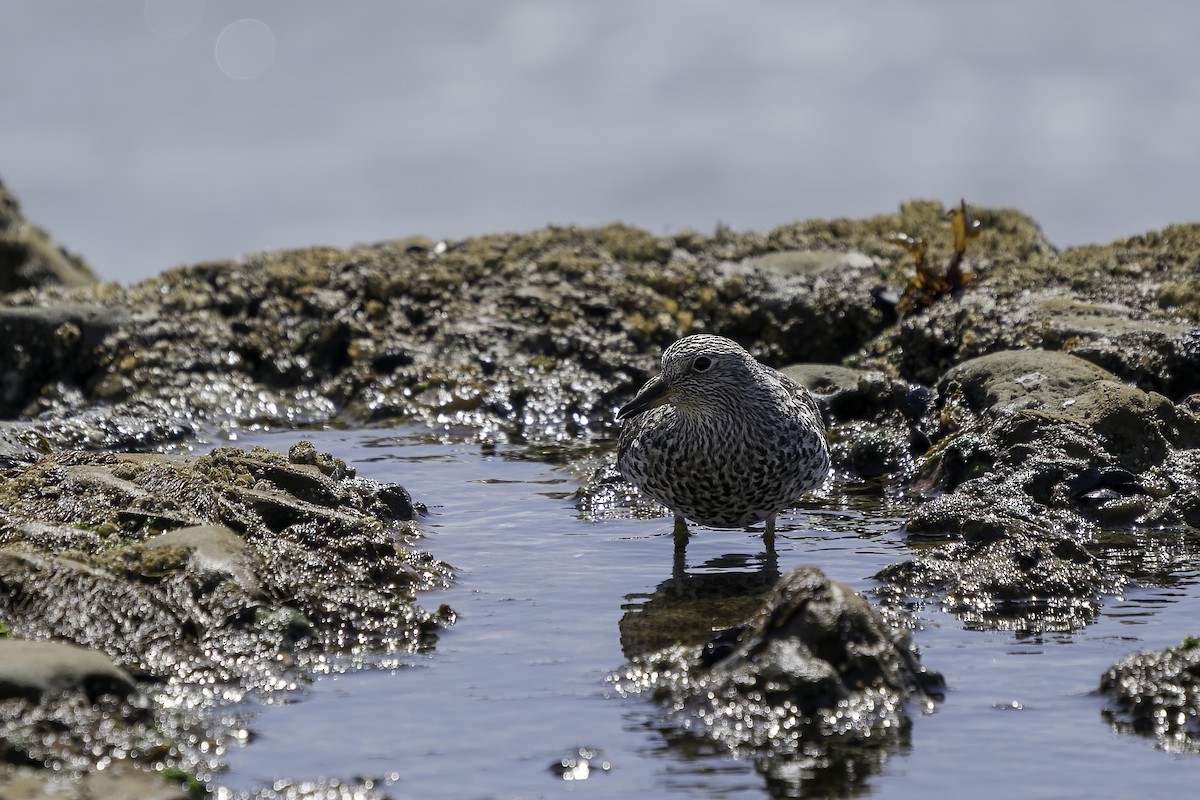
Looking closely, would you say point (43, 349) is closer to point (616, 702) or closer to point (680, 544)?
A: point (680, 544)

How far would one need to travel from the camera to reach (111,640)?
7.96m

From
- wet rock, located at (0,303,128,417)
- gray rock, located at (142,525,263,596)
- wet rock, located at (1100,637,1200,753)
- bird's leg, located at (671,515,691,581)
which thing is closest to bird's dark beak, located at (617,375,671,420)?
bird's leg, located at (671,515,691,581)

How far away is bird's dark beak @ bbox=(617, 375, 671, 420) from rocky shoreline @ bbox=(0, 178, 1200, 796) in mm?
1685

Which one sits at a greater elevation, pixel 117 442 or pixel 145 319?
pixel 145 319

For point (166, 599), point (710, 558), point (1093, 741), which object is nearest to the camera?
point (1093, 741)

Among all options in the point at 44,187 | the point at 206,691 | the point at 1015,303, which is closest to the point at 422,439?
the point at 1015,303

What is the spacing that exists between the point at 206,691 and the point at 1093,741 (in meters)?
4.37

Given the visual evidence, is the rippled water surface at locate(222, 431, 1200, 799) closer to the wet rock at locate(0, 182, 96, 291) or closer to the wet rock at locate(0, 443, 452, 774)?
the wet rock at locate(0, 443, 452, 774)

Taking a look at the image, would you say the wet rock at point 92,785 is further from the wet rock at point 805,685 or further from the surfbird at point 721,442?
the surfbird at point 721,442

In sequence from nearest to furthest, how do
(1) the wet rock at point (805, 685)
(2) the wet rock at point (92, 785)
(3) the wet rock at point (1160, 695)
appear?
(2) the wet rock at point (92, 785) → (1) the wet rock at point (805, 685) → (3) the wet rock at point (1160, 695)

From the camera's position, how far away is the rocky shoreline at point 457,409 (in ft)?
26.5

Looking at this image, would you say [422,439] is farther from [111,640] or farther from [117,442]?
[111,640]

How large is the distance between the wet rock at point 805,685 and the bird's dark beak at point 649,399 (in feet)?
9.37

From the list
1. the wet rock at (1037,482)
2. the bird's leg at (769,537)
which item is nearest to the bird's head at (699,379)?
the bird's leg at (769,537)
